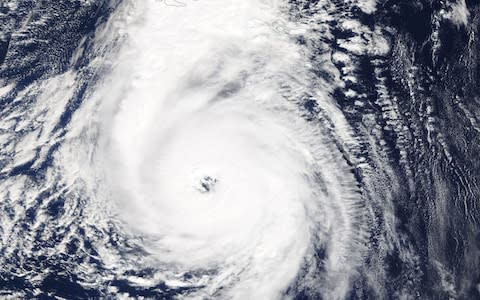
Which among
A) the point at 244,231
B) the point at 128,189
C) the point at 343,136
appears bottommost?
the point at 244,231

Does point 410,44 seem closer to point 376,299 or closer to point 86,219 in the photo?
point 376,299

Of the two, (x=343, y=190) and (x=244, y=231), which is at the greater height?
(x=343, y=190)

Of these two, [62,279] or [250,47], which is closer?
[62,279]

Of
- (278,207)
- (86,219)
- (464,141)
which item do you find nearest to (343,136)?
(278,207)

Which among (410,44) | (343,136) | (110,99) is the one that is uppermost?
(410,44)

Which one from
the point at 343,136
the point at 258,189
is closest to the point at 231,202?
the point at 258,189

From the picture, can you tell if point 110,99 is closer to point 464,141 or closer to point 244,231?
point 244,231
